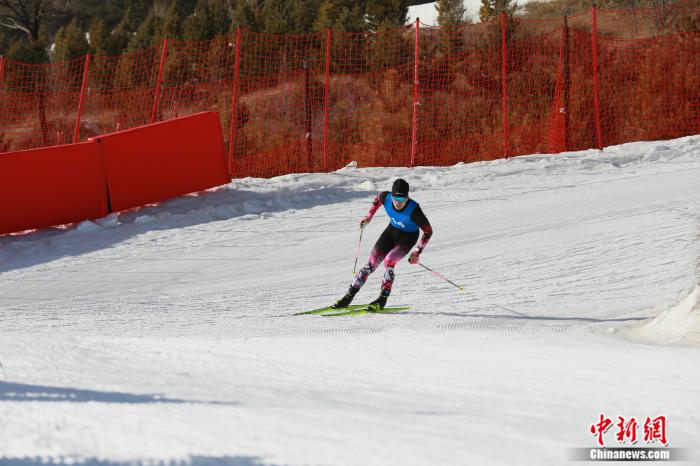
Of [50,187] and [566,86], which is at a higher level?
[566,86]

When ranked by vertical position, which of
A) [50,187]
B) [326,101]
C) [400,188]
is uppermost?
[326,101]

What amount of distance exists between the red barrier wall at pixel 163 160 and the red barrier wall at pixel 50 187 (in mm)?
273

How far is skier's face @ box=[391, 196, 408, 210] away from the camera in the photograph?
995cm

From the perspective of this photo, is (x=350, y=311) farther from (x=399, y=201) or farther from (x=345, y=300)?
(x=399, y=201)

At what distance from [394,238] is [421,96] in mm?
11997

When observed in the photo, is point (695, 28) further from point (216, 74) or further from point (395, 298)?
point (395, 298)

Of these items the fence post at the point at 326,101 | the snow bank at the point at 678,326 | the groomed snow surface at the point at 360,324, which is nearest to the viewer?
the groomed snow surface at the point at 360,324

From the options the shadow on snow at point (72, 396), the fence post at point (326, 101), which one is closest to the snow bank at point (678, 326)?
the shadow on snow at point (72, 396)

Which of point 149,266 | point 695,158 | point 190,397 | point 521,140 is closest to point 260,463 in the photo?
point 190,397

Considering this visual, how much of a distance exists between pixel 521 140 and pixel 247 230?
8.15 meters

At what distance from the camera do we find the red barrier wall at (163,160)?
1457 cm

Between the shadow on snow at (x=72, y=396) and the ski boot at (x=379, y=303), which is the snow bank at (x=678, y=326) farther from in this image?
the shadow on snow at (x=72, y=396)

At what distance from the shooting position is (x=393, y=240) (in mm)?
10312

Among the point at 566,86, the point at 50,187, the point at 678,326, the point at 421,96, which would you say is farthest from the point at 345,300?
the point at 421,96
